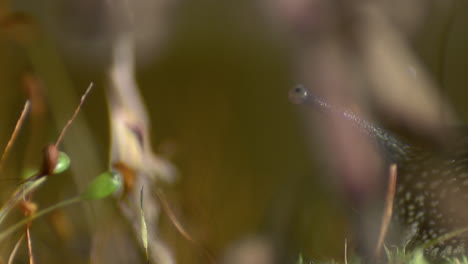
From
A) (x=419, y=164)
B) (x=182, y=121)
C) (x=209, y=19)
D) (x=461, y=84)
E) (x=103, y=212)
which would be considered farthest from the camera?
(x=209, y=19)

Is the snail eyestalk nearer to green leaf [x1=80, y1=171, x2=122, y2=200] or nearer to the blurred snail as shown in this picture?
the blurred snail

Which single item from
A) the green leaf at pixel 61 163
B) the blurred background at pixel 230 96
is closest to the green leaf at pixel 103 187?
the green leaf at pixel 61 163

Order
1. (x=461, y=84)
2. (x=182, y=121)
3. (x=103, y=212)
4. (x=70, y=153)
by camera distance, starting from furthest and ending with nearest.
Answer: (x=182, y=121) → (x=461, y=84) → (x=70, y=153) → (x=103, y=212)

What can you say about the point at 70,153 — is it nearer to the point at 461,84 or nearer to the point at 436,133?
the point at 436,133

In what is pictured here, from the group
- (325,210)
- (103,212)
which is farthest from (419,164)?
(103,212)

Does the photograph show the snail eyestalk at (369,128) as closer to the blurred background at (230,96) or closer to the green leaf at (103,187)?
the blurred background at (230,96)

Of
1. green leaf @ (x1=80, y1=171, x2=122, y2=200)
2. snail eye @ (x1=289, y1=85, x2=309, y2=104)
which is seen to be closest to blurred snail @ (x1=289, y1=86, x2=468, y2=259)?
snail eye @ (x1=289, y1=85, x2=309, y2=104)
